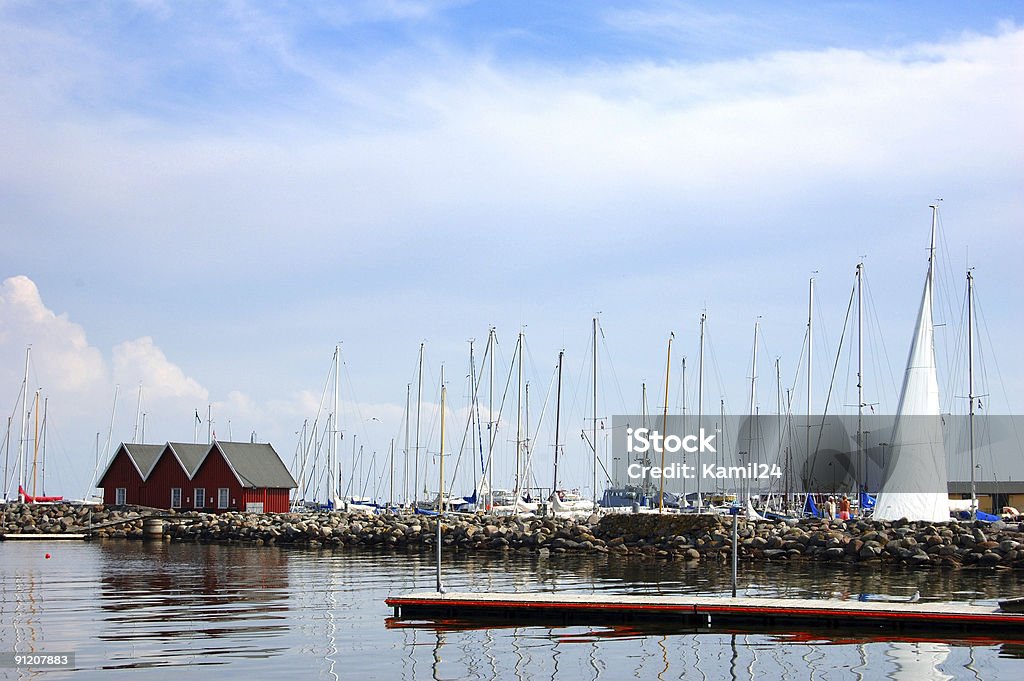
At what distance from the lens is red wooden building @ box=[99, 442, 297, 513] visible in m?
71.6

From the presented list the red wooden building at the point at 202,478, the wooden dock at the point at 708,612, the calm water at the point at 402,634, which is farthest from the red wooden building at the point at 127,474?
the wooden dock at the point at 708,612

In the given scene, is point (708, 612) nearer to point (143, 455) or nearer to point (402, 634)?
point (402, 634)

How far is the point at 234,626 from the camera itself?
24641 millimetres

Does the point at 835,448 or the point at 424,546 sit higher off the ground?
the point at 835,448

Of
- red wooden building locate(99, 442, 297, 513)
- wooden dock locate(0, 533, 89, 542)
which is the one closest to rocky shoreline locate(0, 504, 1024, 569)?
wooden dock locate(0, 533, 89, 542)

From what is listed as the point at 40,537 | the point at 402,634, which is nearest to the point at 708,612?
the point at 402,634

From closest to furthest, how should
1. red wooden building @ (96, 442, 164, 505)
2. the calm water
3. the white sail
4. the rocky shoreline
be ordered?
the calm water, the rocky shoreline, the white sail, red wooden building @ (96, 442, 164, 505)

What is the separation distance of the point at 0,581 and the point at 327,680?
21.0 m

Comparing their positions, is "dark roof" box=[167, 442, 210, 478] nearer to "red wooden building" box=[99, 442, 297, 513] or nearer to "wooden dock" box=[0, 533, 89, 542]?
"red wooden building" box=[99, 442, 297, 513]

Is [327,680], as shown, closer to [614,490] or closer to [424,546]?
[424,546]

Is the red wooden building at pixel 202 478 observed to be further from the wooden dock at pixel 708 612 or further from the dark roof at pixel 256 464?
the wooden dock at pixel 708 612

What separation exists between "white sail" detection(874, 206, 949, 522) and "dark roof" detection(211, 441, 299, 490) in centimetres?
3857

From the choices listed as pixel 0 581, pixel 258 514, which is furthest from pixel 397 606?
pixel 258 514

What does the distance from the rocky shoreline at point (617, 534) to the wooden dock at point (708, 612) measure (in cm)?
1976
